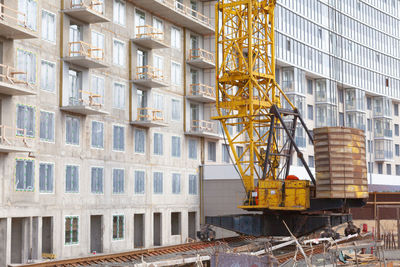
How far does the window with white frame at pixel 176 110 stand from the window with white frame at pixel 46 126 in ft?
47.9

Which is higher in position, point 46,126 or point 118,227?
point 46,126

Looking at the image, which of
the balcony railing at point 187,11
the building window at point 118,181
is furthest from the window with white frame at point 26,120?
the balcony railing at point 187,11

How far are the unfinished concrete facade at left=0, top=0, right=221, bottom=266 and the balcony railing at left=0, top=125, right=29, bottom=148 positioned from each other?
7 cm

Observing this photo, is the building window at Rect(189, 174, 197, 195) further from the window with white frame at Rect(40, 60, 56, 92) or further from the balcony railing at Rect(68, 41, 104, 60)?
the window with white frame at Rect(40, 60, 56, 92)

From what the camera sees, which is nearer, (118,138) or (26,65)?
(26,65)

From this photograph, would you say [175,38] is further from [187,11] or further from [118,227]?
[118,227]

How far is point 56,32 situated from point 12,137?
8236 mm

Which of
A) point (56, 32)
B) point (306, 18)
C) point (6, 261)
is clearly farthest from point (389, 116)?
point (6, 261)

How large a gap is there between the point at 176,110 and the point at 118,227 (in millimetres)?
12197

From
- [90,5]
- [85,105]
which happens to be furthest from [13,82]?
[90,5]

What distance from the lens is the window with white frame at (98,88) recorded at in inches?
1629

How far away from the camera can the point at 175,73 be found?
51.1 meters

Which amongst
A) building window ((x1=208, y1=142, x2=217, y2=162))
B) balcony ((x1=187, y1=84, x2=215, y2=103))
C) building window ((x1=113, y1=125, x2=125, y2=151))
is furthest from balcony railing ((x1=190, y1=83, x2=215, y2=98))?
building window ((x1=113, y1=125, x2=125, y2=151))

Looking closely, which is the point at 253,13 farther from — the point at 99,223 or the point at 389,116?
the point at 389,116
